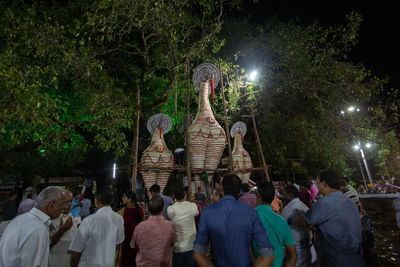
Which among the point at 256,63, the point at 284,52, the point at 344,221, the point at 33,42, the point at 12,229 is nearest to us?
the point at 12,229

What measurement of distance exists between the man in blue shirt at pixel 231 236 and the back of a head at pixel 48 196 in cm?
146

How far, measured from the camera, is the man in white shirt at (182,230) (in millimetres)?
3365

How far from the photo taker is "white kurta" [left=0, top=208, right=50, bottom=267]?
1768 mm

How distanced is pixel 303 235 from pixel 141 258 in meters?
2.12

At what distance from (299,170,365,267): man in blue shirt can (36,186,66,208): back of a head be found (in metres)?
2.78

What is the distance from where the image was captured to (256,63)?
13156 millimetres

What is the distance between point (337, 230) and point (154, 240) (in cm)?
224

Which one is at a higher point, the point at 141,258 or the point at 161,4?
the point at 161,4

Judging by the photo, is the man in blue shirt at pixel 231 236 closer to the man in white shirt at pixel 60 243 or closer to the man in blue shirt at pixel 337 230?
the man in blue shirt at pixel 337 230

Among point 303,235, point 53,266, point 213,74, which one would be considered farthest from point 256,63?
point 53,266

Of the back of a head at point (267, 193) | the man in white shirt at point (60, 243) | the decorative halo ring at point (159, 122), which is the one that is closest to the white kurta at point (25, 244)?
the man in white shirt at point (60, 243)

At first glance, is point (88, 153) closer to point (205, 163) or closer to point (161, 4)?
point (205, 163)

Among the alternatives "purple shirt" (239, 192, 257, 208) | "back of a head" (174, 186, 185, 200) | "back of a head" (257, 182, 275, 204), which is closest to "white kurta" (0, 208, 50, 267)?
"back of a head" (174, 186, 185, 200)

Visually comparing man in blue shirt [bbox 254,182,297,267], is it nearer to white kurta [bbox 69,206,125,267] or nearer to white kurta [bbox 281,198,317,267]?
white kurta [bbox 281,198,317,267]
